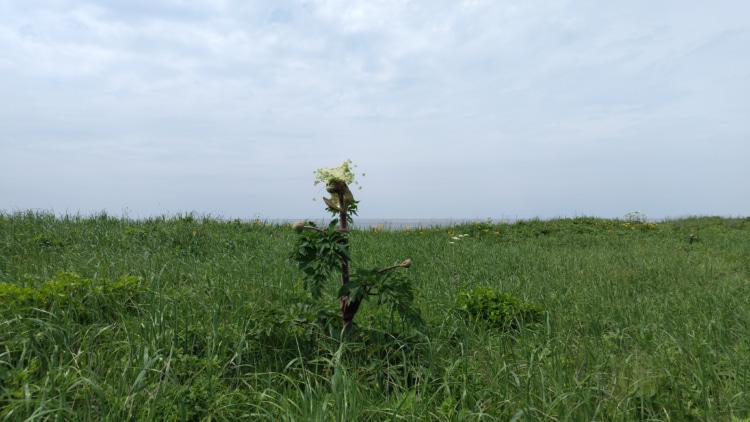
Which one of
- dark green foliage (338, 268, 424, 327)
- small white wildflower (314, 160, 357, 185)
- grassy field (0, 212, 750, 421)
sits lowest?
grassy field (0, 212, 750, 421)

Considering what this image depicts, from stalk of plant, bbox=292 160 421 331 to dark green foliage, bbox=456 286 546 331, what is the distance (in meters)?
1.21

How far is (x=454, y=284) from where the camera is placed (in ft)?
17.5

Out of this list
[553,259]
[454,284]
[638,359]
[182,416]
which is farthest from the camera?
[553,259]

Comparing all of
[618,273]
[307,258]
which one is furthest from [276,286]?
[618,273]

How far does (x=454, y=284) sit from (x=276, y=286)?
2.14 metres

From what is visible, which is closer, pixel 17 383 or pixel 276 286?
pixel 17 383

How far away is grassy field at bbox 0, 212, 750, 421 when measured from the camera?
93.1 inches

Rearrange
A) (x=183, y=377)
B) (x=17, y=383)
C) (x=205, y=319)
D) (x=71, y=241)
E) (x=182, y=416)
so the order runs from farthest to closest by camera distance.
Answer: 1. (x=71, y=241)
2. (x=205, y=319)
3. (x=183, y=377)
4. (x=17, y=383)
5. (x=182, y=416)

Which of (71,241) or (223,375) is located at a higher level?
(71,241)

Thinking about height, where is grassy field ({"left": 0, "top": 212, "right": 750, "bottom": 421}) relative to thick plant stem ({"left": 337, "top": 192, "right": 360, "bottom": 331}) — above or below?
below

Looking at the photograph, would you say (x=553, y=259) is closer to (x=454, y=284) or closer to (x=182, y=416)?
(x=454, y=284)

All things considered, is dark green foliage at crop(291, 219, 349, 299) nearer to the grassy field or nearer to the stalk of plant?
the stalk of plant

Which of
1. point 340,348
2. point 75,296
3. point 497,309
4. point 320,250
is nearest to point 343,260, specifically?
point 320,250

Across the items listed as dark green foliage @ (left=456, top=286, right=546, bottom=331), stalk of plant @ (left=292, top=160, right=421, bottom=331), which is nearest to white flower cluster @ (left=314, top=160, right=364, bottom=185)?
stalk of plant @ (left=292, top=160, right=421, bottom=331)
